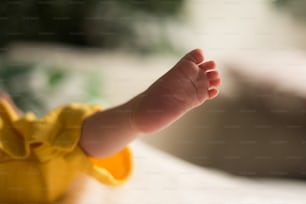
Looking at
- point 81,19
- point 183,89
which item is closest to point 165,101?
point 183,89

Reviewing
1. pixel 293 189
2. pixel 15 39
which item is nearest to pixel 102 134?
pixel 293 189

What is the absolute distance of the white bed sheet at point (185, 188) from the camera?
61cm

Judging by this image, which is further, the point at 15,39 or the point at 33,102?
the point at 15,39

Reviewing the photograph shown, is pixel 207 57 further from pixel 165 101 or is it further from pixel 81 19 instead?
pixel 81 19

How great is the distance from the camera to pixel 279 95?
72 cm

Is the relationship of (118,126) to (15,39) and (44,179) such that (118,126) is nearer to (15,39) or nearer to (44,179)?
(44,179)

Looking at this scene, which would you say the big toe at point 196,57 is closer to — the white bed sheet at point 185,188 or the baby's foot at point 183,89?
the baby's foot at point 183,89

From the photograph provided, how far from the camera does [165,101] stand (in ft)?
1.82

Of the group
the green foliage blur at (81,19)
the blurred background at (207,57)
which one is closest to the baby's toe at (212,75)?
the blurred background at (207,57)

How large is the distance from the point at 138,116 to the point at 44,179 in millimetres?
143

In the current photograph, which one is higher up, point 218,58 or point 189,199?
point 218,58

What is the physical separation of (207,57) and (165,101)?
10 cm

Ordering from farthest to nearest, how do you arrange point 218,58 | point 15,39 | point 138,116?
point 15,39 < point 218,58 < point 138,116

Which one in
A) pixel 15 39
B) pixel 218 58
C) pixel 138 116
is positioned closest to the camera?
pixel 138 116
